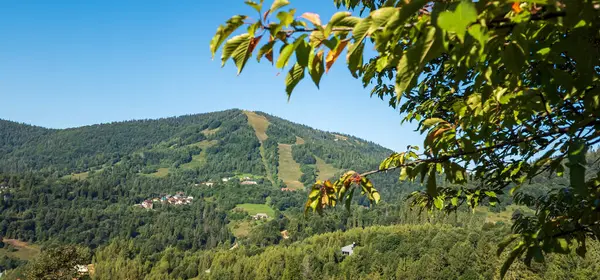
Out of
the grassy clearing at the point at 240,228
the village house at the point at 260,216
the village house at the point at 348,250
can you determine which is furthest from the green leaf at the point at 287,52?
the village house at the point at 260,216

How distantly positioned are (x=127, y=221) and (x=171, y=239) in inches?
1456

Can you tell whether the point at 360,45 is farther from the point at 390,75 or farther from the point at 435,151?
the point at 390,75

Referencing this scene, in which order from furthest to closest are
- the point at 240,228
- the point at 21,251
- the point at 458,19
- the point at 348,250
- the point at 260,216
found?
the point at 260,216, the point at 240,228, the point at 21,251, the point at 348,250, the point at 458,19

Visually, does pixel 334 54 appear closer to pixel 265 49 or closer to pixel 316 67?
pixel 316 67

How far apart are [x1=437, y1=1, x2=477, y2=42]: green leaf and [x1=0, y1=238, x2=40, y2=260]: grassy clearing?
161665 mm

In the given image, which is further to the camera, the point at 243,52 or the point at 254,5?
the point at 243,52

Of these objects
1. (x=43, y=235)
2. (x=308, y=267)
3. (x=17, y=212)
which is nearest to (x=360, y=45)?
(x=308, y=267)

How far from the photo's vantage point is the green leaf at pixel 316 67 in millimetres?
1756

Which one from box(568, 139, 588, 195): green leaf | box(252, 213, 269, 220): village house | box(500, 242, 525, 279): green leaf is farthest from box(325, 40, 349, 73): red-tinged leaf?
box(252, 213, 269, 220): village house

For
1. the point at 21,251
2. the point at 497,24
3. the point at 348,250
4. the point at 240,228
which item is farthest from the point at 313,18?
the point at 240,228

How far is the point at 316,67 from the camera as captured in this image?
177cm

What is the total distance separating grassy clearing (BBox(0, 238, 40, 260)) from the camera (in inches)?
5182

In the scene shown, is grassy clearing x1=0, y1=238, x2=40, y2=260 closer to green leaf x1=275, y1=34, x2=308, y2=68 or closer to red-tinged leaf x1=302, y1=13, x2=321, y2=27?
green leaf x1=275, y1=34, x2=308, y2=68

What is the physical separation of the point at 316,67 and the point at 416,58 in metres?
0.53
